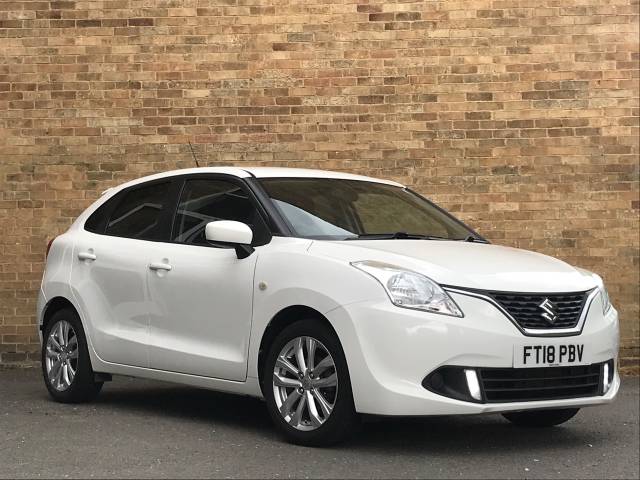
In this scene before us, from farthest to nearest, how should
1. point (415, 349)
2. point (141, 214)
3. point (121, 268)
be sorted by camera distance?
point (141, 214) → point (121, 268) → point (415, 349)

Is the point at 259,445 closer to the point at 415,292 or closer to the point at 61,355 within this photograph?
the point at 415,292

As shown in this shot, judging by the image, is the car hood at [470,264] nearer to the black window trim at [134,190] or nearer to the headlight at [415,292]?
the headlight at [415,292]

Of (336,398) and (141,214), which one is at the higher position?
(141,214)

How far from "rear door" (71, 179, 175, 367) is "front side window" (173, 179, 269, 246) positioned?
14cm

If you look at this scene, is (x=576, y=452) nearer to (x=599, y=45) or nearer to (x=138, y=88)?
(x=599, y=45)

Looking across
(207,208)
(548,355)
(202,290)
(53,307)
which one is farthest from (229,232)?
(53,307)

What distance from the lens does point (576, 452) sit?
22.2 ft

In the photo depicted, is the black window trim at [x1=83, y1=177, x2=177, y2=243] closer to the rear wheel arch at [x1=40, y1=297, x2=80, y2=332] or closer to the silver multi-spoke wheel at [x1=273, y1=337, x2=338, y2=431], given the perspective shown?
the rear wheel arch at [x1=40, y1=297, x2=80, y2=332]

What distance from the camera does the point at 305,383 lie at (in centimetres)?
656

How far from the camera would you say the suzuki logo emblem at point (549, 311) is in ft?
21.2

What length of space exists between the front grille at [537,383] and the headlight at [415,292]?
0.39 m

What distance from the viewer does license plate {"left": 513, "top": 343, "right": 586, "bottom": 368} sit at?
6.31m

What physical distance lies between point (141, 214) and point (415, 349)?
2734mm

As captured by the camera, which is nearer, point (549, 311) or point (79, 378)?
point (549, 311)
